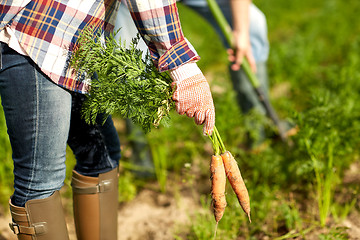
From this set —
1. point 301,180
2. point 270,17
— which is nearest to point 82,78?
point 301,180

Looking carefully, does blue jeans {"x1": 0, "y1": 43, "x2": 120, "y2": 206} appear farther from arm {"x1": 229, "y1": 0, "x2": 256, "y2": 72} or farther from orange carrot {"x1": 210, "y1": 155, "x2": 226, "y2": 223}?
arm {"x1": 229, "y1": 0, "x2": 256, "y2": 72}

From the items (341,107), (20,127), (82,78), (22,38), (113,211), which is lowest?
(113,211)

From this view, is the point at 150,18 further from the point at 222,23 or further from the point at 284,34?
the point at 284,34

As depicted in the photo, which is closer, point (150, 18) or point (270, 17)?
point (150, 18)

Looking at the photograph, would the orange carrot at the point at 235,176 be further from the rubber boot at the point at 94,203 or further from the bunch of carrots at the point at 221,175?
the rubber boot at the point at 94,203

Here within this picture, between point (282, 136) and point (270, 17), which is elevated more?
point (270, 17)

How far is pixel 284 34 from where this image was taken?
17.1 feet

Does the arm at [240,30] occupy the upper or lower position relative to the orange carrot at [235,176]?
upper

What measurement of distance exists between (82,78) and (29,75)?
0.58 feet

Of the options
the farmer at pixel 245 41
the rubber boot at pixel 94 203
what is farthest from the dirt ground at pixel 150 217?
the farmer at pixel 245 41

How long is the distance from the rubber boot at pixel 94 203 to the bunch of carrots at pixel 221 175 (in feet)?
1.44

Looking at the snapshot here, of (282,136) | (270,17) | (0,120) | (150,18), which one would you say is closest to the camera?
(150,18)

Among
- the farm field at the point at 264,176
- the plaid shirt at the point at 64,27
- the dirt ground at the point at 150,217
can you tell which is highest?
the plaid shirt at the point at 64,27

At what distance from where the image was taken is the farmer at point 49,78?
3.89 ft
